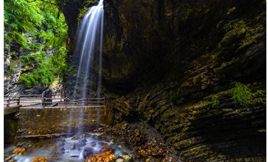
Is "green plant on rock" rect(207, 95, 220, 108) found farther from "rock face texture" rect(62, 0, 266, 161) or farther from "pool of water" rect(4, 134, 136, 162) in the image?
"pool of water" rect(4, 134, 136, 162)

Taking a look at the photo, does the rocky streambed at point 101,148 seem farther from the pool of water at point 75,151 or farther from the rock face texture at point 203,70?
the rock face texture at point 203,70

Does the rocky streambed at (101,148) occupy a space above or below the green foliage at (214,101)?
below

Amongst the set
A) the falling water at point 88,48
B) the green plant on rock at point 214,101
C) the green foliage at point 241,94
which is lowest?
the green plant on rock at point 214,101

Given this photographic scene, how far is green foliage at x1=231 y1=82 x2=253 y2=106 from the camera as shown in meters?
3.74

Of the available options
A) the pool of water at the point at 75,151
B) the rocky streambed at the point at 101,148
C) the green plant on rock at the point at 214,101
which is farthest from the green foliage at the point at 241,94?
the pool of water at the point at 75,151

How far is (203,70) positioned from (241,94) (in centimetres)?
140

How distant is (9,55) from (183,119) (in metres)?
22.1

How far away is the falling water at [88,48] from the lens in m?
10.2

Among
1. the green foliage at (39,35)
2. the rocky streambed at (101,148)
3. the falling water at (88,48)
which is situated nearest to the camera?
the rocky streambed at (101,148)

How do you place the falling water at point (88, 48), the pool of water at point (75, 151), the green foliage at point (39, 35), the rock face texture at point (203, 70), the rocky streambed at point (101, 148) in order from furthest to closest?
the green foliage at point (39, 35) → the falling water at point (88, 48) → the pool of water at point (75, 151) → the rocky streambed at point (101, 148) → the rock face texture at point (203, 70)

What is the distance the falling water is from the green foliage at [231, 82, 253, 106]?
855 cm

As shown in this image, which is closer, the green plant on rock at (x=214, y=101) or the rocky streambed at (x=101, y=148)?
the green plant on rock at (x=214, y=101)

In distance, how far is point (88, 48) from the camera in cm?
1143

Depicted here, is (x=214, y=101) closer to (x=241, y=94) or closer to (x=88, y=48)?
(x=241, y=94)
